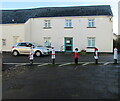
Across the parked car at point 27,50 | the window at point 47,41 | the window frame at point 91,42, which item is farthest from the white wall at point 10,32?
the window frame at point 91,42

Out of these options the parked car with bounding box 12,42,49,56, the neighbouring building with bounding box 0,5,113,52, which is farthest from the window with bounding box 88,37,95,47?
the parked car with bounding box 12,42,49,56

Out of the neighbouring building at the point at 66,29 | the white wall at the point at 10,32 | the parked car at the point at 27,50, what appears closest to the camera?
the parked car at the point at 27,50

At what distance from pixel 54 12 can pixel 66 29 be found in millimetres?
3928

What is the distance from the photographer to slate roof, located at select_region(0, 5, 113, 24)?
1037 inches

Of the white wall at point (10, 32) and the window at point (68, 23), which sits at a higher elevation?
the window at point (68, 23)

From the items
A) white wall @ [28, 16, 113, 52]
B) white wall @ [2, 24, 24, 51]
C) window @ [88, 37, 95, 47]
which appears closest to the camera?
white wall @ [28, 16, 113, 52]

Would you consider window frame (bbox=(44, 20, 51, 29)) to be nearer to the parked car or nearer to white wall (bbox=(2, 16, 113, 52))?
white wall (bbox=(2, 16, 113, 52))

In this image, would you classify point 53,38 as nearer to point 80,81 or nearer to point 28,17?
point 28,17

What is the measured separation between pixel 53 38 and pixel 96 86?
2020 centimetres

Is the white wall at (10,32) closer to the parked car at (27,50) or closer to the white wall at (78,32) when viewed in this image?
the white wall at (78,32)

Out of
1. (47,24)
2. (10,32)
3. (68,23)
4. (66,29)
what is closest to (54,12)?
(47,24)

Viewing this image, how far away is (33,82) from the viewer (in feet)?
24.1

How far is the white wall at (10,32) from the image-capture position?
87.1ft

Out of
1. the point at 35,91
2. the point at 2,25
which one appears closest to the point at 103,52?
the point at 2,25
